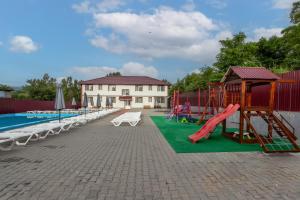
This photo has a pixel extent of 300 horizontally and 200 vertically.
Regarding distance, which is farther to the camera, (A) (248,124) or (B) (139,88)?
(B) (139,88)

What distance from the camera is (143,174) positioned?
602 centimetres

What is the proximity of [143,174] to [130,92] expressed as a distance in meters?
61.4

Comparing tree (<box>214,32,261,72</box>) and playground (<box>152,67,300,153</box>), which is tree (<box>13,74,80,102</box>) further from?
playground (<box>152,67,300,153</box>)

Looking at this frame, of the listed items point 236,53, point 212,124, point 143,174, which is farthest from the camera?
point 236,53

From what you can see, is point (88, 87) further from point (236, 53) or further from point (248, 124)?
point (248, 124)

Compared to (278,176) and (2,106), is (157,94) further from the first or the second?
(278,176)

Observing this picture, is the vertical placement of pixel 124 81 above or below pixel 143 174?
above

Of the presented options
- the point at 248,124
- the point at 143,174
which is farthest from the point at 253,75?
the point at 143,174

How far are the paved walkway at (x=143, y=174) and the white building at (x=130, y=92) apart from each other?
189ft

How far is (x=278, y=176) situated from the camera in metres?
5.93

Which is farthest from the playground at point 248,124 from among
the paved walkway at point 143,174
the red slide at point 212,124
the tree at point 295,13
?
the tree at point 295,13

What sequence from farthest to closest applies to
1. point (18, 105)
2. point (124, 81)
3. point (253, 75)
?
1. point (124, 81)
2. point (18, 105)
3. point (253, 75)

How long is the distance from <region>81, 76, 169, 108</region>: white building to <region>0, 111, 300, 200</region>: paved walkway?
57.5 m

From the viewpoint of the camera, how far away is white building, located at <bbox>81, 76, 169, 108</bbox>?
2618 inches
